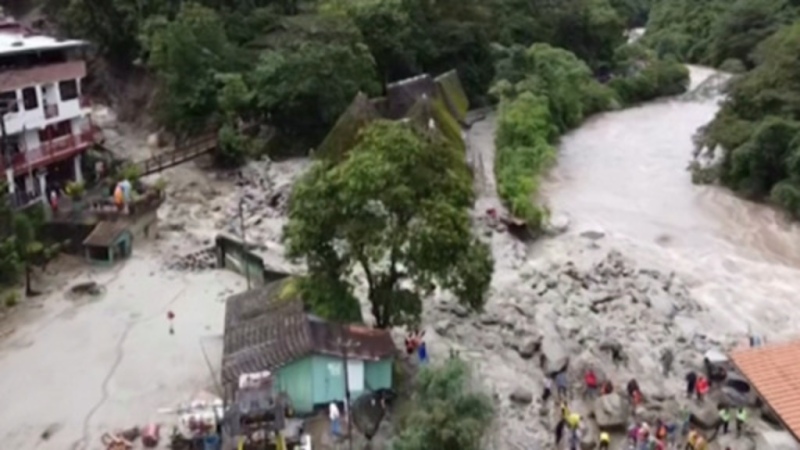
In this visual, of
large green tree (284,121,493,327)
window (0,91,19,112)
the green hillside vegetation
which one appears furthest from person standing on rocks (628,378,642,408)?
window (0,91,19,112)

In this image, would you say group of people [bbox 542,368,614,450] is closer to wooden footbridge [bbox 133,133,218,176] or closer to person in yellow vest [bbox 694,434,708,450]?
person in yellow vest [bbox 694,434,708,450]

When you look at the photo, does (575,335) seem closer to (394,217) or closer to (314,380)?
(394,217)

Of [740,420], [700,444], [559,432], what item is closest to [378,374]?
[559,432]

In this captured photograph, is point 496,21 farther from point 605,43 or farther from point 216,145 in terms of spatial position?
point 216,145

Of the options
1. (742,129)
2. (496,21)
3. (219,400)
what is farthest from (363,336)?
(496,21)

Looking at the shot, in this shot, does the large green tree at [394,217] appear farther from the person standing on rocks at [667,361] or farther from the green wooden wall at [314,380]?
the person standing on rocks at [667,361]

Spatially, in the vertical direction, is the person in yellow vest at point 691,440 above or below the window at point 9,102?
below

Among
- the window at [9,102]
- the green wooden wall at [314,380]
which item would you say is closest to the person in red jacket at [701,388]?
the green wooden wall at [314,380]
